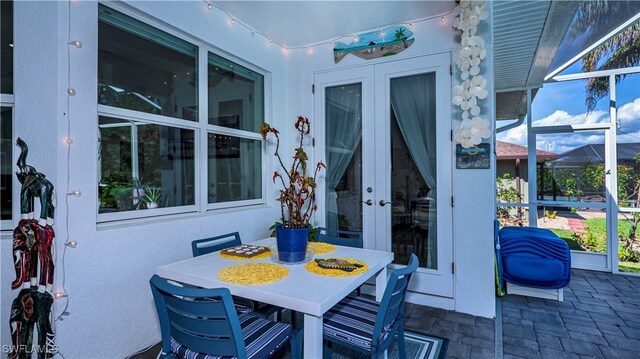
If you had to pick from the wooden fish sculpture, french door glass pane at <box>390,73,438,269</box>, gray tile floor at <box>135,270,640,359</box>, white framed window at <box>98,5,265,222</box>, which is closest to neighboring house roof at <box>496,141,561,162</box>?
gray tile floor at <box>135,270,640,359</box>

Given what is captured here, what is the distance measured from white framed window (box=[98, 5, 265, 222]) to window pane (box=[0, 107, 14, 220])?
0.48m

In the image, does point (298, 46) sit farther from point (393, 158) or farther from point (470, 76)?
point (470, 76)

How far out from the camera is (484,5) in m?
2.56

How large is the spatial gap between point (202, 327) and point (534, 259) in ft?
10.7

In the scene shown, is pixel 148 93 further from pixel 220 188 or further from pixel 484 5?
pixel 484 5

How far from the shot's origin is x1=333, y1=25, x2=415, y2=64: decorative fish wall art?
3.18 m

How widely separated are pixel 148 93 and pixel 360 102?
2075 millimetres

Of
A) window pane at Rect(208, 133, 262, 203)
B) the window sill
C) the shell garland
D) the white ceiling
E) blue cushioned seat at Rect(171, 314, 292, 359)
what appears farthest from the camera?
window pane at Rect(208, 133, 262, 203)

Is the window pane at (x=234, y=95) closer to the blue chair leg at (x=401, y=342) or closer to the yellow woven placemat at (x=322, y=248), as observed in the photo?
the yellow woven placemat at (x=322, y=248)

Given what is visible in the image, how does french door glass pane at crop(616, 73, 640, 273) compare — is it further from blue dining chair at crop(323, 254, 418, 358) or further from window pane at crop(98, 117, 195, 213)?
window pane at crop(98, 117, 195, 213)

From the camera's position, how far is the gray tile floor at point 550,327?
2266 mm

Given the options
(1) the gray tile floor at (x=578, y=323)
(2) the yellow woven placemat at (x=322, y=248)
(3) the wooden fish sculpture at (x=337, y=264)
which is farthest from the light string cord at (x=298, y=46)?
(1) the gray tile floor at (x=578, y=323)

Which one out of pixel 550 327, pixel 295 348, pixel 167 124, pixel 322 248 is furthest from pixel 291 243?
pixel 550 327

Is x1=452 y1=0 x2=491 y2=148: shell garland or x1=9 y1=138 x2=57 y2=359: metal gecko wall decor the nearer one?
x1=9 y1=138 x2=57 y2=359: metal gecko wall decor
